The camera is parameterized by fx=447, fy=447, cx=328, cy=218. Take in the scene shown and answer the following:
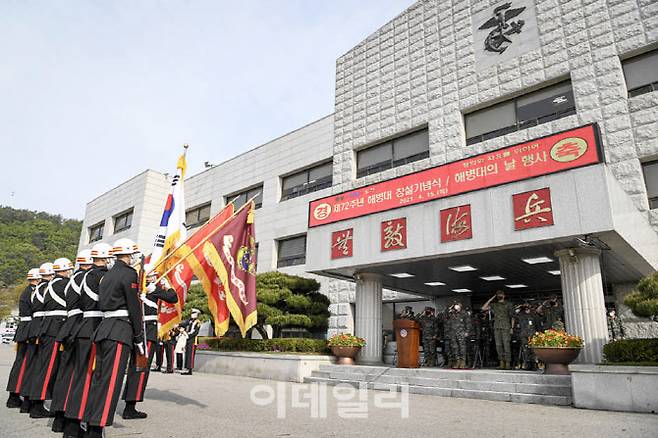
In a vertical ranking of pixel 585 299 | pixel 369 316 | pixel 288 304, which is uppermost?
pixel 288 304

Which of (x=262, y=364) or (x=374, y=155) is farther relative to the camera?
(x=374, y=155)

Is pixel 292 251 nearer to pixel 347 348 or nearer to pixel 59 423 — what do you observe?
pixel 347 348

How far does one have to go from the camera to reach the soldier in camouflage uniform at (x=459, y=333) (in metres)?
11.7

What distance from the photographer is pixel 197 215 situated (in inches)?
1111

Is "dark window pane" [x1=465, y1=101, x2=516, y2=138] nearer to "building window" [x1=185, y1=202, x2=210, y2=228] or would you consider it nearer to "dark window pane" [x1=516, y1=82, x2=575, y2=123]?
"dark window pane" [x1=516, y1=82, x2=575, y2=123]

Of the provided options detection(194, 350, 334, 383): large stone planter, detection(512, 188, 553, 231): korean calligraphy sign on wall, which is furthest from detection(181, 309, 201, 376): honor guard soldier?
detection(512, 188, 553, 231): korean calligraphy sign on wall

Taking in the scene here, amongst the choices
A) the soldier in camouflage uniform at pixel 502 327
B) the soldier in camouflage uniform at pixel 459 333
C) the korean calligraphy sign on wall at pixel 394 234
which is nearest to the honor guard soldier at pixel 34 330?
the korean calligraphy sign on wall at pixel 394 234

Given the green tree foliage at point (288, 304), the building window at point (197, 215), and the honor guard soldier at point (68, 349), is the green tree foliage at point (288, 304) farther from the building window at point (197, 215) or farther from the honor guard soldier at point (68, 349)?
the building window at point (197, 215)

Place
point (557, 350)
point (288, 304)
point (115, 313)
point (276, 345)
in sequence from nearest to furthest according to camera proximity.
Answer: point (115, 313) < point (557, 350) < point (276, 345) < point (288, 304)

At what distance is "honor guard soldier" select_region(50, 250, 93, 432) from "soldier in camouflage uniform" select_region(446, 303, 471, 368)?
905 cm

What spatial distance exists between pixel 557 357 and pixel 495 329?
2.70 metres

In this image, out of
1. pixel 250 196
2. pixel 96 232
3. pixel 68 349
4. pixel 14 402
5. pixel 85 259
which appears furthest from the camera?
pixel 96 232

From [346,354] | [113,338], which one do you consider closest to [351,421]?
[113,338]

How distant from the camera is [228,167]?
26406mm
